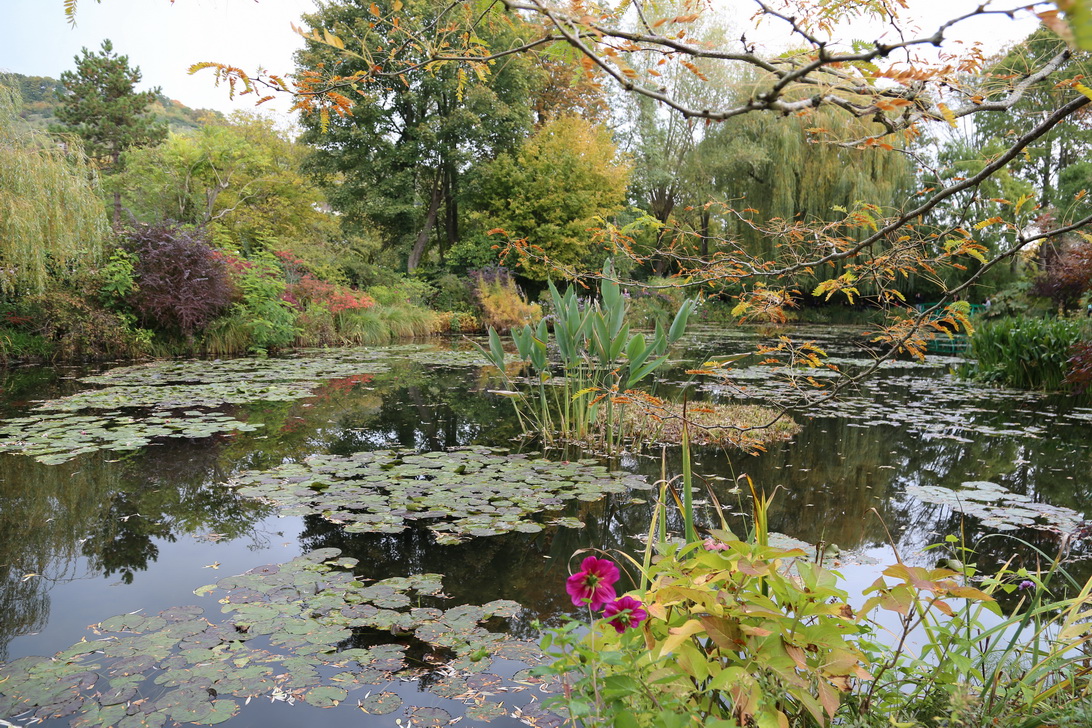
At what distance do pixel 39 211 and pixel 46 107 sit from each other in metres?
18.1

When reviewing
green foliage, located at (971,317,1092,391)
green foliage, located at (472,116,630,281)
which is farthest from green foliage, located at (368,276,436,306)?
green foliage, located at (971,317,1092,391)

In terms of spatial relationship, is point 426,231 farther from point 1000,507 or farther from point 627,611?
point 627,611

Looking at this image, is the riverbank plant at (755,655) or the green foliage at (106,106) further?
the green foliage at (106,106)

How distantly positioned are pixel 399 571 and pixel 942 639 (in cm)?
184

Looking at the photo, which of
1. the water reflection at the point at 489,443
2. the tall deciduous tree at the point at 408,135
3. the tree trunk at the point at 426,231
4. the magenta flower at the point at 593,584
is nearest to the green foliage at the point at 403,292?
the tree trunk at the point at 426,231

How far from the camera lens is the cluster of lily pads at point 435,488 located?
3.00 m

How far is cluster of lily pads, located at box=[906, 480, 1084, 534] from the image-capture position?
298cm

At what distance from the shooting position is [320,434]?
15.9 feet

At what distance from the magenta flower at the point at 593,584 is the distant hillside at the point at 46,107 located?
10413 mm

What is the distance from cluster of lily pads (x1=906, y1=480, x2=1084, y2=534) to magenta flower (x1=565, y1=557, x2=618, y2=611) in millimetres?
2361

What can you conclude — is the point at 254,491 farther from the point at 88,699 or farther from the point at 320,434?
the point at 88,699

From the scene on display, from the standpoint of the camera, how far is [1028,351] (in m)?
7.25

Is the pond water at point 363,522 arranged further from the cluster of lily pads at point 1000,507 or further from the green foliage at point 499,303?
the green foliage at point 499,303

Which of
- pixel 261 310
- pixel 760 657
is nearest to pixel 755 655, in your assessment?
pixel 760 657
